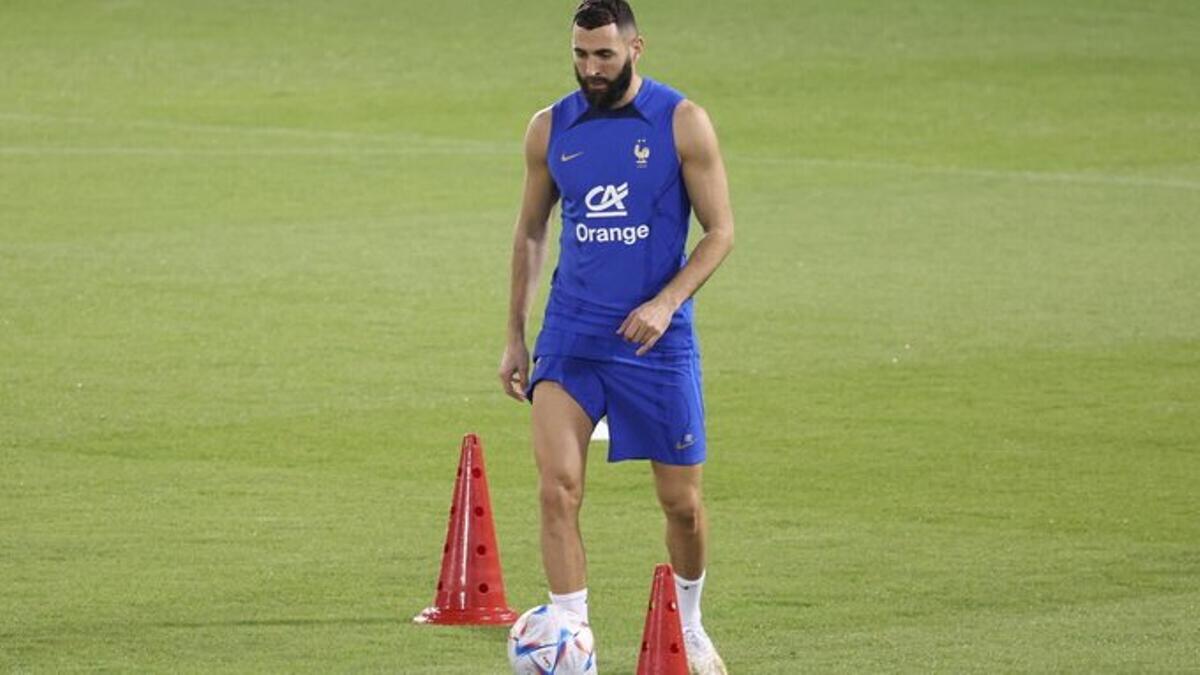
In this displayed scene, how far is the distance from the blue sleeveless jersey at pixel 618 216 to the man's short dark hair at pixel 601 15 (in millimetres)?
282

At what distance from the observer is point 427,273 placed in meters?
20.6

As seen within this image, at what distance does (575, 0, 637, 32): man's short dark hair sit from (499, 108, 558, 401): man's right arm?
445 mm

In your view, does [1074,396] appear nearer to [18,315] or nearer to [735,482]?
[735,482]

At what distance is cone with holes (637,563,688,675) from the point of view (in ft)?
29.4

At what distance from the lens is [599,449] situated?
46.8 ft

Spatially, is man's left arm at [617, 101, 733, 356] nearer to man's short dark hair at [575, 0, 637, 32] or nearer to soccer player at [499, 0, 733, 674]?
soccer player at [499, 0, 733, 674]

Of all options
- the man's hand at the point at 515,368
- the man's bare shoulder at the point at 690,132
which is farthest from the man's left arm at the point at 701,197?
the man's hand at the point at 515,368

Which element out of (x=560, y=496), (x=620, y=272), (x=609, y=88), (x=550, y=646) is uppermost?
(x=609, y=88)

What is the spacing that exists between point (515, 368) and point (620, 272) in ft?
1.75

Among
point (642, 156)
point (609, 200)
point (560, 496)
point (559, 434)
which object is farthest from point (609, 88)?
point (560, 496)

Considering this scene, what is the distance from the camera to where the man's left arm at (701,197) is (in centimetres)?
959

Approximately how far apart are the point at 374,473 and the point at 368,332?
4.37m

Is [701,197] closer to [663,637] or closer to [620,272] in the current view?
[620,272]

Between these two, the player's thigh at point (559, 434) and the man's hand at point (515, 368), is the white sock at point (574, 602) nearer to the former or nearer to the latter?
the player's thigh at point (559, 434)
